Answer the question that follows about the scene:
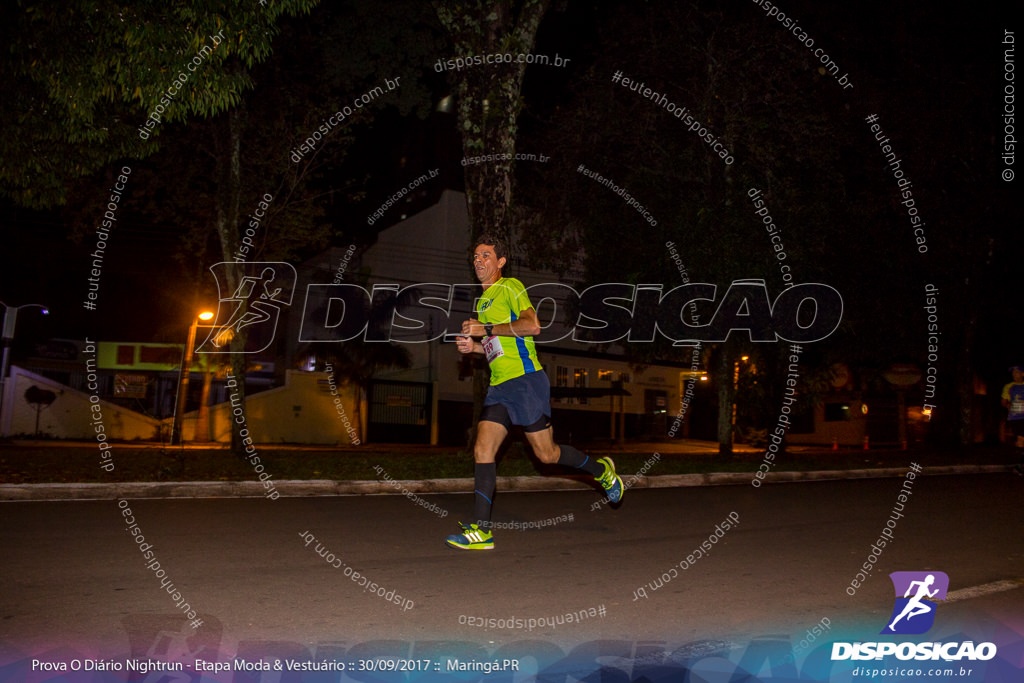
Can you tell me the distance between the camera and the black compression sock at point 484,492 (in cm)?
609

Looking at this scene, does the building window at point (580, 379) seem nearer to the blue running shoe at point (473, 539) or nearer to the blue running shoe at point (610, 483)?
the blue running shoe at point (610, 483)

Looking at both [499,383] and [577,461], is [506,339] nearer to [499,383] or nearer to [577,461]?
[499,383]

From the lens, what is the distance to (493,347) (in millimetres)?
6043

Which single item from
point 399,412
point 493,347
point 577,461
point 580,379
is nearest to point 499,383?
point 493,347

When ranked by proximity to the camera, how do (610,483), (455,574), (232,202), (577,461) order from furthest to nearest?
(232,202) → (610,483) → (577,461) → (455,574)

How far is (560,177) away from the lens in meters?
17.5

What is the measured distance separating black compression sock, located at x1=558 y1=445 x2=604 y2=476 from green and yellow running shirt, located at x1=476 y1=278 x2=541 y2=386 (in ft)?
2.71

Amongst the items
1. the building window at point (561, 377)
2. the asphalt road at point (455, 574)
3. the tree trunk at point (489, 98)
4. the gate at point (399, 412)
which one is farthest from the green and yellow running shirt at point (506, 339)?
the building window at point (561, 377)

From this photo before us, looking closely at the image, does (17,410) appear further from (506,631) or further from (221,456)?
(506,631)

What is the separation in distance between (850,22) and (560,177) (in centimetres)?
720

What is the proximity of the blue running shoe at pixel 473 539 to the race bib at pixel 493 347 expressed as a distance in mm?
1224

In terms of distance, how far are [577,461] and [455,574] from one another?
173 cm

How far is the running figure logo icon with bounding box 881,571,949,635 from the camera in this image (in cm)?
418

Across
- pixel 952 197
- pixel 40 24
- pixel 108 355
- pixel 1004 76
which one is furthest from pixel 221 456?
pixel 108 355
